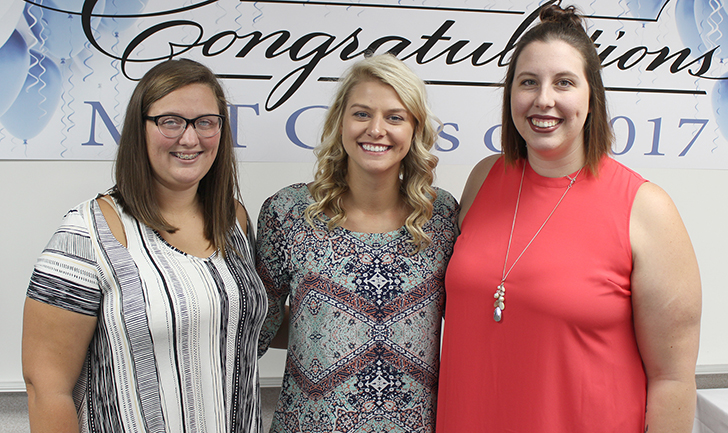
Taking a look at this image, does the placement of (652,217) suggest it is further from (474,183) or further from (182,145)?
(182,145)

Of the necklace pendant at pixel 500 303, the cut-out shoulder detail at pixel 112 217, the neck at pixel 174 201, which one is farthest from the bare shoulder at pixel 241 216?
the necklace pendant at pixel 500 303

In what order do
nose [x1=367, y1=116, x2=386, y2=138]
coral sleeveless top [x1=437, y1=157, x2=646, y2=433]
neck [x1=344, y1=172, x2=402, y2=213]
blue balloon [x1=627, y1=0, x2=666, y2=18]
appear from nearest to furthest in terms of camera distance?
coral sleeveless top [x1=437, y1=157, x2=646, y2=433], nose [x1=367, y1=116, x2=386, y2=138], neck [x1=344, y1=172, x2=402, y2=213], blue balloon [x1=627, y1=0, x2=666, y2=18]

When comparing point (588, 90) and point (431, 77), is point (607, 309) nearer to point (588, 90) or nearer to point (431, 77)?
point (588, 90)

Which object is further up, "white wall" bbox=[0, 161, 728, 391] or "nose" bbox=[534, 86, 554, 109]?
"nose" bbox=[534, 86, 554, 109]

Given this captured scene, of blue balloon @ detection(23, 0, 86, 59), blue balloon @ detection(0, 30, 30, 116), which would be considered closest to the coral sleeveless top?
blue balloon @ detection(23, 0, 86, 59)

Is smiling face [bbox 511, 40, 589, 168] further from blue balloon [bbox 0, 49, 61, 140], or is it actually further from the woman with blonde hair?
blue balloon [bbox 0, 49, 61, 140]

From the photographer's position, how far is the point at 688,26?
2217mm

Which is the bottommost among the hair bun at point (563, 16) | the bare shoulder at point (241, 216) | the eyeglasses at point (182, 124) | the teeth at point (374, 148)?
the bare shoulder at point (241, 216)

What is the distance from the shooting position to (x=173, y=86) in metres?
1.30

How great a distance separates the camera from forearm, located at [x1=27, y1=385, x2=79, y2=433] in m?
1.17

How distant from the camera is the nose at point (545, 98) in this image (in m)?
1.29

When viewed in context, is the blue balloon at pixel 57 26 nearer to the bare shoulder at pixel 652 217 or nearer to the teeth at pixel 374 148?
the teeth at pixel 374 148

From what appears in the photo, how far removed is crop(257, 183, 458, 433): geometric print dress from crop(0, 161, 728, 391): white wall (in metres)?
0.56

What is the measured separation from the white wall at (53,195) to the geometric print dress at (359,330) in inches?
22.2
